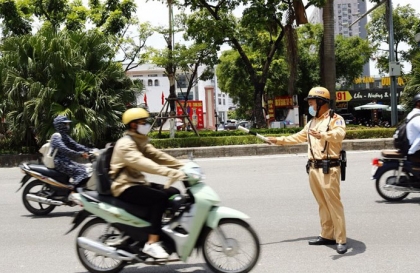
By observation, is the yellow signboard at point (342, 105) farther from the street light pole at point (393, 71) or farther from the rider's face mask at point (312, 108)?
the rider's face mask at point (312, 108)

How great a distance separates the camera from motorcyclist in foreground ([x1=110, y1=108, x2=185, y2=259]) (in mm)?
4527

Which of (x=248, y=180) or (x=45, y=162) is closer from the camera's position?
(x=45, y=162)

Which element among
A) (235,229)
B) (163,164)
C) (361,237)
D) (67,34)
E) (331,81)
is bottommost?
(361,237)

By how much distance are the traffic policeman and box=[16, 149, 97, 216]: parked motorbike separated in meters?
3.58

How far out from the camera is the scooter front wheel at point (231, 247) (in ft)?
14.8

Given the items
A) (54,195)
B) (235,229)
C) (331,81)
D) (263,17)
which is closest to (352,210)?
(235,229)

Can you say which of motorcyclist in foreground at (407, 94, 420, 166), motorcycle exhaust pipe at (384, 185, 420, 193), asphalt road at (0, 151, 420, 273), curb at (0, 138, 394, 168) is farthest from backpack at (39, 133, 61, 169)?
curb at (0, 138, 394, 168)

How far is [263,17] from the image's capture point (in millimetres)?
20766

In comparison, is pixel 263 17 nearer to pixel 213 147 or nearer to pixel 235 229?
pixel 213 147

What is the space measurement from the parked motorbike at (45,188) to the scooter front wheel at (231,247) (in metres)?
3.51

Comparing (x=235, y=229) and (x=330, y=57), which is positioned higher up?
(x=330, y=57)

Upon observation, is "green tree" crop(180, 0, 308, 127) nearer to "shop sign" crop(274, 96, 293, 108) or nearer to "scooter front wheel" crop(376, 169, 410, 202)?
"scooter front wheel" crop(376, 169, 410, 202)

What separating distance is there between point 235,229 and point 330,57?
51.1 feet

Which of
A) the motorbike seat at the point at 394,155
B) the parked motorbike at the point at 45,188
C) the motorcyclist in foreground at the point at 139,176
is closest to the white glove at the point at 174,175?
the motorcyclist in foreground at the point at 139,176
